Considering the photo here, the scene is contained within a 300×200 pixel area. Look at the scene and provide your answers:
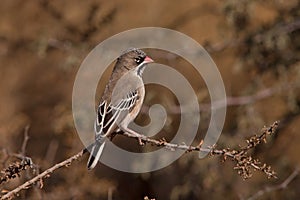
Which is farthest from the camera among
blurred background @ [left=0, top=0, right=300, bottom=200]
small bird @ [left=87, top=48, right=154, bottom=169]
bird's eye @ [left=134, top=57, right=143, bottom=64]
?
blurred background @ [left=0, top=0, right=300, bottom=200]

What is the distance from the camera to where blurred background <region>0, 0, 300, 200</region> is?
701 cm

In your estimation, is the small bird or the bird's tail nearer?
the bird's tail

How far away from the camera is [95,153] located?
184 inches

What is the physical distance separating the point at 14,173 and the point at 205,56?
3.76 metres

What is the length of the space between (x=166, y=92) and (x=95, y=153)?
354 cm

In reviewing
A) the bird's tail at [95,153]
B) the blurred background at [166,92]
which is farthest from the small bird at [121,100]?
the blurred background at [166,92]

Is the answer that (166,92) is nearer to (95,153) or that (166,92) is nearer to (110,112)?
(110,112)

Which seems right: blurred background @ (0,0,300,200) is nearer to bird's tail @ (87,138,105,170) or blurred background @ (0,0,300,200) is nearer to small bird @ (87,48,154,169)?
small bird @ (87,48,154,169)

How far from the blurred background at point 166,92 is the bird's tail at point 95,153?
145 cm

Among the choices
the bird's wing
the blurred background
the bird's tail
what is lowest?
the blurred background

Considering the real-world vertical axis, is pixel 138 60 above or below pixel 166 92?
above

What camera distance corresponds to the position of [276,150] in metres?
8.33

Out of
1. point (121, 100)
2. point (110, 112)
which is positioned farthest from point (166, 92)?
point (110, 112)

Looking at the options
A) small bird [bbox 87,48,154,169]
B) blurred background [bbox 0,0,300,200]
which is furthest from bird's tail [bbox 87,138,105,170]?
blurred background [bbox 0,0,300,200]
